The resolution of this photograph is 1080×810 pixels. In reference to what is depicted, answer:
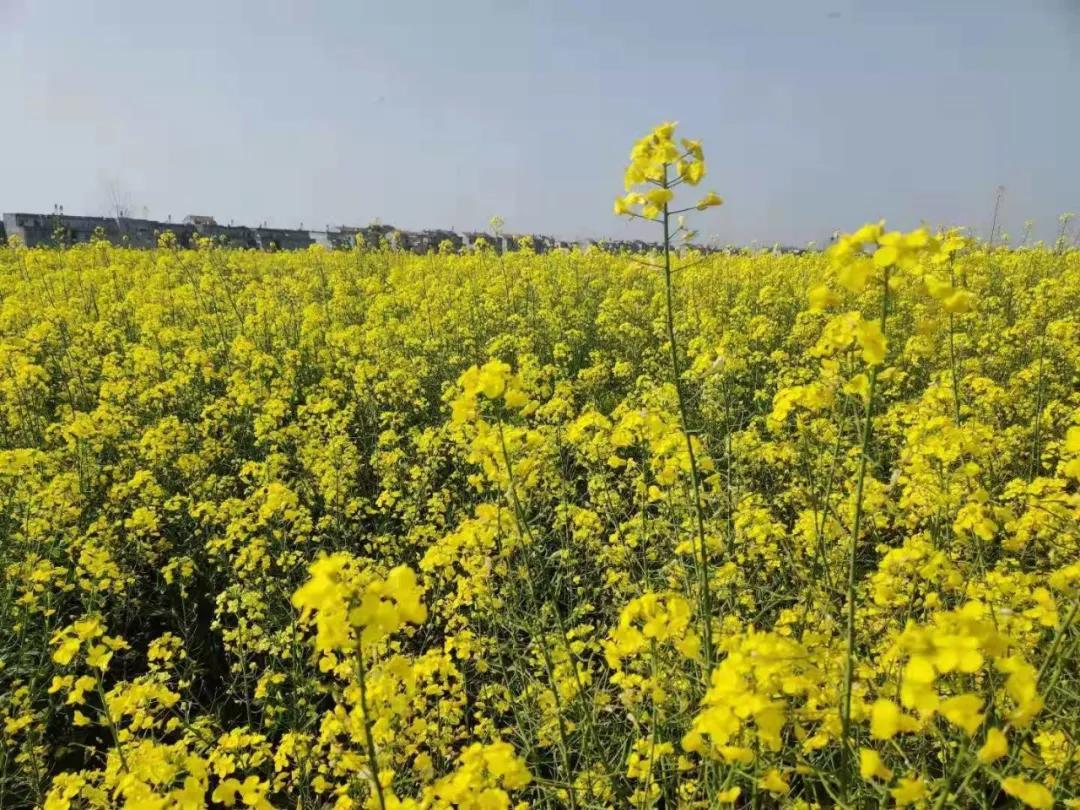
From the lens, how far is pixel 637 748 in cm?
188

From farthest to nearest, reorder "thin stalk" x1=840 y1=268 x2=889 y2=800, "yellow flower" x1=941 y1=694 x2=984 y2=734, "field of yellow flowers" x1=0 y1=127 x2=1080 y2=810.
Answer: "field of yellow flowers" x1=0 y1=127 x2=1080 y2=810
"thin stalk" x1=840 y1=268 x2=889 y2=800
"yellow flower" x1=941 y1=694 x2=984 y2=734

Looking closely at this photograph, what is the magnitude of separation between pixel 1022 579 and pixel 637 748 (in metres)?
1.33

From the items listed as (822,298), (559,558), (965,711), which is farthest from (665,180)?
(559,558)

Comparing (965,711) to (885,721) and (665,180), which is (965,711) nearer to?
(885,721)

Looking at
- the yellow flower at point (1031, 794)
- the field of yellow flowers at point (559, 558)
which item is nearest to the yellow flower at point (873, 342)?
the field of yellow flowers at point (559, 558)

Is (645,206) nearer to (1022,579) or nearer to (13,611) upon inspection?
(1022,579)

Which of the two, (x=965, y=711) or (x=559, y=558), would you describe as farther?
(x=559, y=558)

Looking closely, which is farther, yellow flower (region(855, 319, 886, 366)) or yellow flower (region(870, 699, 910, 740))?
yellow flower (region(855, 319, 886, 366))

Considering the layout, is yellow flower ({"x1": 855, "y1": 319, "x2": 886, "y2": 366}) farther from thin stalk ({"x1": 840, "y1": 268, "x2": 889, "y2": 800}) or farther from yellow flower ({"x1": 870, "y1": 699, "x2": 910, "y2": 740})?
yellow flower ({"x1": 870, "y1": 699, "x2": 910, "y2": 740})

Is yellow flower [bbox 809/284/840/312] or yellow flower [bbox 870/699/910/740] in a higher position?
yellow flower [bbox 809/284/840/312]

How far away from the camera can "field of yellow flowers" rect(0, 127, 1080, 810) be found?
4.58 ft

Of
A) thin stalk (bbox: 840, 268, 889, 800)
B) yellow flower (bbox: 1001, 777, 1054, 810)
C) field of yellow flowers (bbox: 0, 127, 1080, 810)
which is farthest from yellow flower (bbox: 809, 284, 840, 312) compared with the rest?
yellow flower (bbox: 1001, 777, 1054, 810)

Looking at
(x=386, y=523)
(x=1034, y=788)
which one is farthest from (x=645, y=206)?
(x=386, y=523)

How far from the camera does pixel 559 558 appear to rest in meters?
3.62
